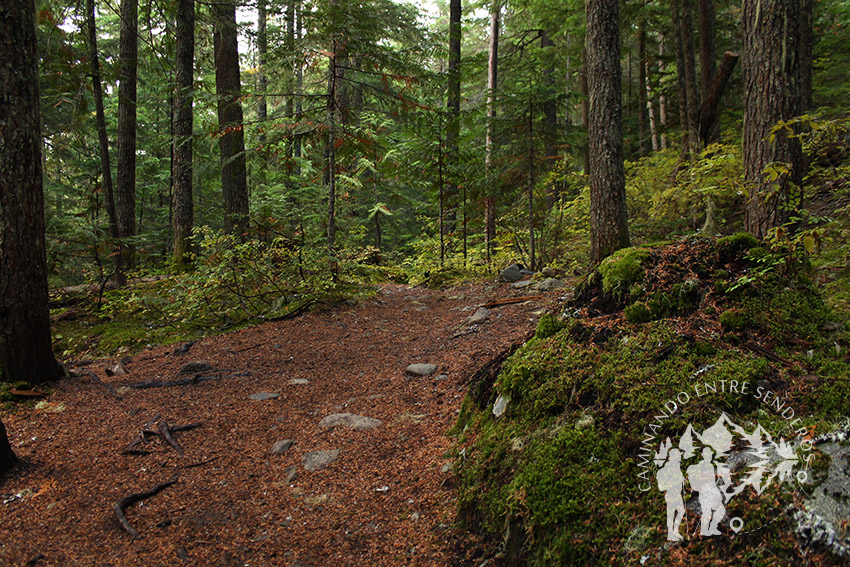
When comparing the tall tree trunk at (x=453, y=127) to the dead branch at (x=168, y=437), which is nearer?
the dead branch at (x=168, y=437)

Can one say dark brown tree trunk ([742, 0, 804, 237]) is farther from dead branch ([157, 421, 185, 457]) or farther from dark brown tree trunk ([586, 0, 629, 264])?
dead branch ([157, 421, 185, 457])

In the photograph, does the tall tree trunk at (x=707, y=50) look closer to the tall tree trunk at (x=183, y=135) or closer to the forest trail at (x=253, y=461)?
the forest trail at (x=253, y=461)

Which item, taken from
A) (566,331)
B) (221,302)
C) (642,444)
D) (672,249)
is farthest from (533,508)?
(221,302)

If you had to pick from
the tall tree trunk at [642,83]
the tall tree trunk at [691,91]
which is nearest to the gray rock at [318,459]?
the tall tree trunk at [691,91]

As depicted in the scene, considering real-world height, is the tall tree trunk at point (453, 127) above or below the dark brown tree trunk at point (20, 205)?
above

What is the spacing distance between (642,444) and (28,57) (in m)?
6.63

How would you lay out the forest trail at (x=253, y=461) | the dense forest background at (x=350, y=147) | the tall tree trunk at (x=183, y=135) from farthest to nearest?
the tall tree trunk at (x=183, y=135), the dense forest background at (x=350, y=147), the forest trail at (x=253, y=461)

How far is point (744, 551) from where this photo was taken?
1554 millimetres

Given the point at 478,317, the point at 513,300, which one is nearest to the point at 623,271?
the point at 478,317

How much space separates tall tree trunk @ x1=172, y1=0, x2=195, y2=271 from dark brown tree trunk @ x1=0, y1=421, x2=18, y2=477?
7376 mm

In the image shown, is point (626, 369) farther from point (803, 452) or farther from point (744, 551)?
point (744, 551)

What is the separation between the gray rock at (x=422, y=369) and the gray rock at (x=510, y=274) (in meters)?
5.13

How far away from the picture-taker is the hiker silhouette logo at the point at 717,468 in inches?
66.8

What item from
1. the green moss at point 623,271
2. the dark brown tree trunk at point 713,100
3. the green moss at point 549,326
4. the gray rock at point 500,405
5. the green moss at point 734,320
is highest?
the dark brown tree trunk at point 713,100
